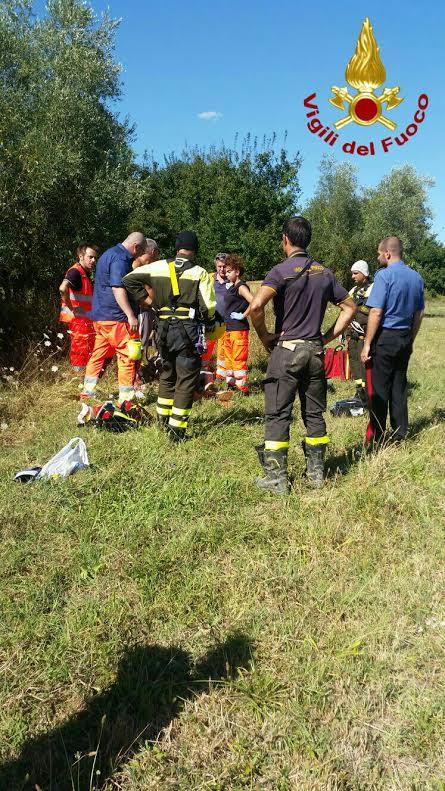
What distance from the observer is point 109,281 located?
6.12 meters

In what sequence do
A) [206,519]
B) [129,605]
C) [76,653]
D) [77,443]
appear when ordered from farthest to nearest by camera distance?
[77,443] < [206,519] < [129,605] < [76,653]

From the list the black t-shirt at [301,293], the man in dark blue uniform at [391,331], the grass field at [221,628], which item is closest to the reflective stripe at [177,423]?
the grass field at [221,628]

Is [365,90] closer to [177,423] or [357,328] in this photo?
[357,328]

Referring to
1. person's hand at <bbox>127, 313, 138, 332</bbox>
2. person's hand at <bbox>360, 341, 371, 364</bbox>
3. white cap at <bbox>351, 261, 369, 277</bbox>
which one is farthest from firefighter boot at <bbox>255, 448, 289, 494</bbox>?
white cap at <bbox>351, 261, 369, 277</bbox>

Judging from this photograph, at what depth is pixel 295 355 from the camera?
13.9ft

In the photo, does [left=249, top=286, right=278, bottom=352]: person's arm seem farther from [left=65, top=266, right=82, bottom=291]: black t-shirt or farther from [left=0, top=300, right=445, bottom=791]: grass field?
[left=65, top=266, right=82, bottom=291]: black t-shirt

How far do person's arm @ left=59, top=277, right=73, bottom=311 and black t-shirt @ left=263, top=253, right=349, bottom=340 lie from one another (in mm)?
3633

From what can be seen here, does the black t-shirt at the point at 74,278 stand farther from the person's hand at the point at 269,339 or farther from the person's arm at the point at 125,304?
the person's hand at the point at 269,339

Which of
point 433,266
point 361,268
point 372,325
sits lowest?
point 372,325

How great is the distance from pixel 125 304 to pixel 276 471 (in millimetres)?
2660

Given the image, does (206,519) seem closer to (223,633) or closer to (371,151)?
(223,633)

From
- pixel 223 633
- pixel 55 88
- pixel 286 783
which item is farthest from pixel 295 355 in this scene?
pixel 55 88

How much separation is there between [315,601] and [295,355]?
189 cm

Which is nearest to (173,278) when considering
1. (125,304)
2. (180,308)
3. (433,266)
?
(180,308)
